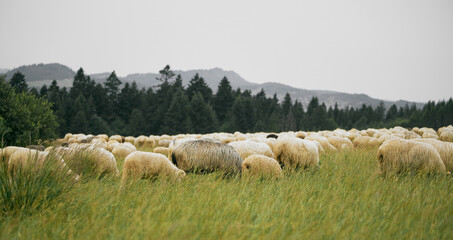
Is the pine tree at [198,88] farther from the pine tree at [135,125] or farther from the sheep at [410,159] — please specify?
the sheep at [410,159]

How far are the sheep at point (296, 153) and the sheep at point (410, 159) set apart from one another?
189 cm

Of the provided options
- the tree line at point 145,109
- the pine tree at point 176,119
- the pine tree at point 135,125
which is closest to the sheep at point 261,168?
the tree line at point 145,109

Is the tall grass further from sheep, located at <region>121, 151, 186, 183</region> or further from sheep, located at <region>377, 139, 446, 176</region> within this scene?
sheep, located at <region>377, 139, 446, 176</region>

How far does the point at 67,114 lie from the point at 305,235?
6166 cm

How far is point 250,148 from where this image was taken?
874 centimetres

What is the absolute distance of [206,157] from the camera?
674cm

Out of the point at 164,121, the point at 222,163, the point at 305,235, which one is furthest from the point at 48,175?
the point at 164,121

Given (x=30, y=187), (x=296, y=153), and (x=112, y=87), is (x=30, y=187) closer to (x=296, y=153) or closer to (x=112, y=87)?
(x=296, y=153)

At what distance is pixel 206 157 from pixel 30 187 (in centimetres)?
429

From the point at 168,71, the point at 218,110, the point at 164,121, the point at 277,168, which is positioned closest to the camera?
the point at 277,168

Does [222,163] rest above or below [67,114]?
above

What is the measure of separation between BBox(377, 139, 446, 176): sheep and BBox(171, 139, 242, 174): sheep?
3629 mm

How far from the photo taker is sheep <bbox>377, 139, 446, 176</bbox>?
6148 mm

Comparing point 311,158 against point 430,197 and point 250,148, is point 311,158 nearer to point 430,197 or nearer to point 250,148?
point 250,148
